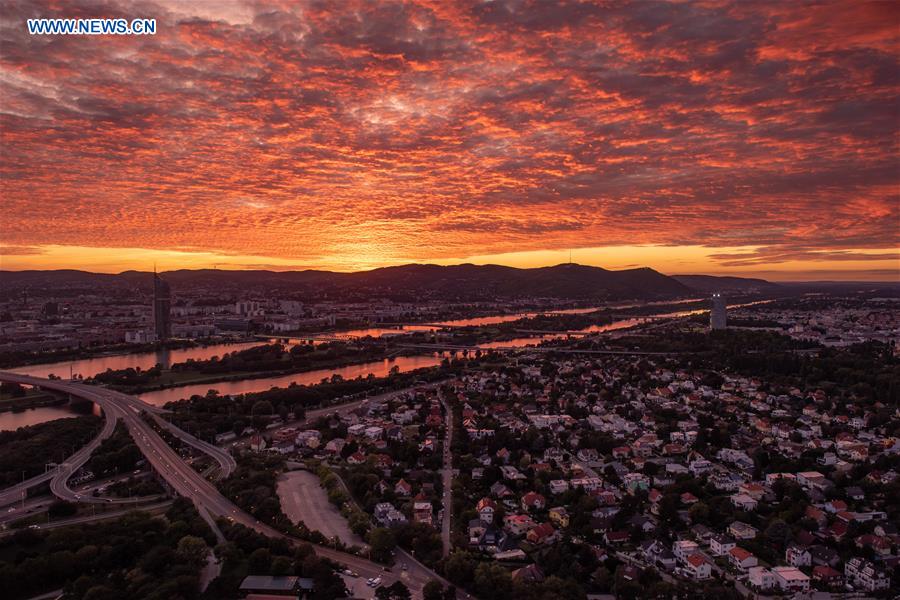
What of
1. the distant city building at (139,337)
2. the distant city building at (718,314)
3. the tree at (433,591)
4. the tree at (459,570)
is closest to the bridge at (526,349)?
the distant city building at (718,314)

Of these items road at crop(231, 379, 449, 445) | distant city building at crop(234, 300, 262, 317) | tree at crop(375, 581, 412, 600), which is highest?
distant city building at crop(234, 300, 262, 317)

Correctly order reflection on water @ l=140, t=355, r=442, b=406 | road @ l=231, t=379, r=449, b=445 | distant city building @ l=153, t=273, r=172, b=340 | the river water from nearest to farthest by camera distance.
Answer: road @ l=231, t=379, r=449, b=445 → the river water → reflection on water @ l=140, t=355, r=442, b=406 → distant city building @ l=153, t=273, r=172, b=340

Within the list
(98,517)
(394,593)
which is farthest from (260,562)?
(98,517)

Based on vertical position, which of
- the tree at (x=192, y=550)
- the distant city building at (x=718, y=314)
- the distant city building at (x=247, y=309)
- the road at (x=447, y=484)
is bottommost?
the road at (x=447, y=484)

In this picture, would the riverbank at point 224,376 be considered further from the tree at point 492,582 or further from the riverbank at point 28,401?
the tree at point 492,582

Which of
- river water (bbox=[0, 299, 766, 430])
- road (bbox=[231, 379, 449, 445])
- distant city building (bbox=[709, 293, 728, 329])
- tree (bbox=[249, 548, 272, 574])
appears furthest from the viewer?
distant city building (bbox=[709, 293, 728, 329])

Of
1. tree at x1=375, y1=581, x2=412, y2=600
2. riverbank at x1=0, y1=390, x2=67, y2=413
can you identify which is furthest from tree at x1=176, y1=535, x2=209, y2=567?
riverbank at x1=0, y1=390, x2=67, y2=413

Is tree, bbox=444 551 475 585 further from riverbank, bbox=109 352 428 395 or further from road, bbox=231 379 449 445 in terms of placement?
riverbank, bbox=109 352 428 395

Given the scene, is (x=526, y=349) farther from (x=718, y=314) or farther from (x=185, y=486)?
(x=185, y=486)
